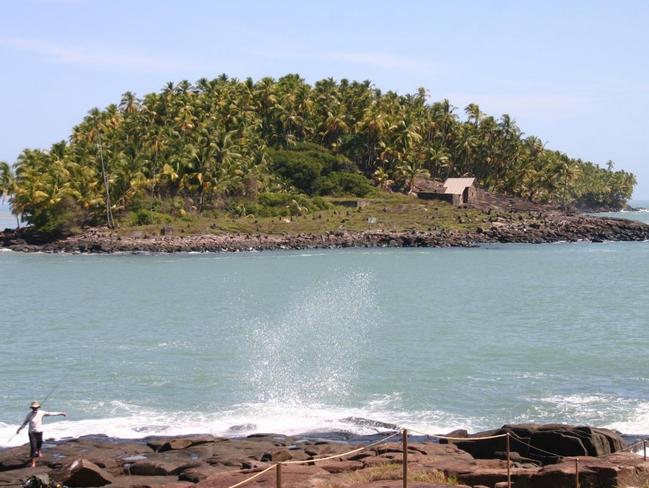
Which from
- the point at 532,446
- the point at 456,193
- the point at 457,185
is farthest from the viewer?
the point at 457,185

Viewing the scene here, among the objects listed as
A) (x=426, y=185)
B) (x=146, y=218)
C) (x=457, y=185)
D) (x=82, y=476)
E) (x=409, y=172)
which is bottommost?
(x=82, y=476)

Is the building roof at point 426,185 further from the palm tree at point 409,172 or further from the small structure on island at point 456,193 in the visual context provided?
the small structure on island at point 456,193

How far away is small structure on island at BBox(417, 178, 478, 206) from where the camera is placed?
120875mm

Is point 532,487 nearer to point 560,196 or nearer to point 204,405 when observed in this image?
point 204,405

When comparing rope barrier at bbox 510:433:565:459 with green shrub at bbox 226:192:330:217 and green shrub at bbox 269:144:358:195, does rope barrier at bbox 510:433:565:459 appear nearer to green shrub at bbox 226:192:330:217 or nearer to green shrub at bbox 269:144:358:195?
green shrub at bbox 226:192:330:217

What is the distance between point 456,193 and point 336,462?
103 meters

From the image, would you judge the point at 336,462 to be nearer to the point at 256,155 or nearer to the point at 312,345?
the point at 312,345

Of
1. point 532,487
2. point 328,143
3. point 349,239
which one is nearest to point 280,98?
point 328,143

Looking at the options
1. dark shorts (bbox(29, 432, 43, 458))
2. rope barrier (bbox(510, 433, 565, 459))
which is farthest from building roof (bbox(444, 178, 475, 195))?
dark shorts (bbox(29, 432, 43, 458))

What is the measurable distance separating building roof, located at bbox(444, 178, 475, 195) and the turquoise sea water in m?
39.6

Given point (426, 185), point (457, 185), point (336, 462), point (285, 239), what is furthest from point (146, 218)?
point (336, 462)

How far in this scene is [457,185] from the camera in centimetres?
12362

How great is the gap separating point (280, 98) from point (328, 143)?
31.2ft

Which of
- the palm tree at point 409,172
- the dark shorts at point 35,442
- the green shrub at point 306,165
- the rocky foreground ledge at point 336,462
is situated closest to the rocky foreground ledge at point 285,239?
the palm tree at point 409,172
